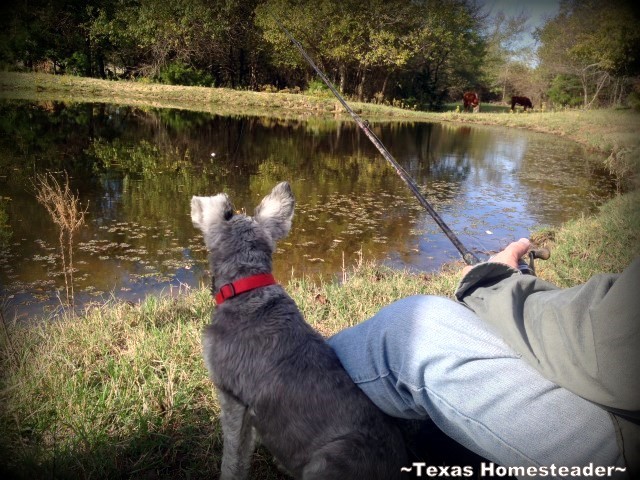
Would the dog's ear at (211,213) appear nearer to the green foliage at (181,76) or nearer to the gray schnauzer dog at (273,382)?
the gray schnauzer dog at (273,382)

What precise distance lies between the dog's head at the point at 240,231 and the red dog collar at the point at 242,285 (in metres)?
0.07

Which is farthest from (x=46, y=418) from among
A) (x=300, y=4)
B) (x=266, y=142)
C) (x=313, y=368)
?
(x=300, y=4)

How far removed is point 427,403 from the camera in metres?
2.05

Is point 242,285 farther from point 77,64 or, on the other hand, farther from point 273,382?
point 77,64

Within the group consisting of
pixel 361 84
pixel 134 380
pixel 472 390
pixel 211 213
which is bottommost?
pixel 134 380

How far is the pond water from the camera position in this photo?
275 inches

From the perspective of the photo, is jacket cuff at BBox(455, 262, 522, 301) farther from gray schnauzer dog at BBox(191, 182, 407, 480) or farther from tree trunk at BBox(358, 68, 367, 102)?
tree trunk at BBox(358, 68, 367, 102)

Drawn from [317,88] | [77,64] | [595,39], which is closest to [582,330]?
[595,39]

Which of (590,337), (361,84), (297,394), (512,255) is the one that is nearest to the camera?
(590,337)

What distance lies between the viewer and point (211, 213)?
2838 millimetres

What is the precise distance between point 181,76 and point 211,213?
138ft

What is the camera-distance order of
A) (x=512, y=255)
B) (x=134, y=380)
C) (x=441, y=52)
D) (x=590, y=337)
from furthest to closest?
(x=441, y=52) < (x=134, y=380) < (x=512, y=255) < (x=590, y=337)

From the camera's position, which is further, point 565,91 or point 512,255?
point 565,91

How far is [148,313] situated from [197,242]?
133 inches
